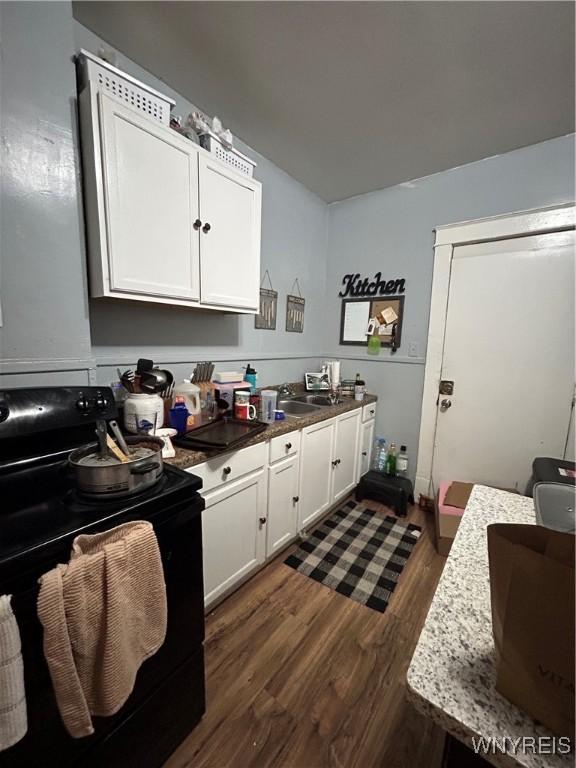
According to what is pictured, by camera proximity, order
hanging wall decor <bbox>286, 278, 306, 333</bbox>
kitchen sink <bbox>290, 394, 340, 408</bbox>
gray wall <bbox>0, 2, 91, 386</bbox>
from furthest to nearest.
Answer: hanging wall decor <bbox>286, 278, 306, 333</bbox> < kitchen sink <bbox>290, 394, 340, 408</bbox> < gray wall <bbox>0, 2, 91, 386</bbox>

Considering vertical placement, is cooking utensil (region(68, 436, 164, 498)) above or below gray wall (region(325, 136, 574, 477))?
below

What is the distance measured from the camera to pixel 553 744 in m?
0.38

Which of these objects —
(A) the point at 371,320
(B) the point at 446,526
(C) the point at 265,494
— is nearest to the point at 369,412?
(A) the point at 371,320

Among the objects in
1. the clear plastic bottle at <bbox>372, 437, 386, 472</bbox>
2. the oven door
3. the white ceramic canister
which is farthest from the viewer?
the clear plastic bottle at <bbox>372, 437, 386, 472</bbox>

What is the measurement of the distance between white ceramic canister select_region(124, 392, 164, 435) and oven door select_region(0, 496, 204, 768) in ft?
1.52

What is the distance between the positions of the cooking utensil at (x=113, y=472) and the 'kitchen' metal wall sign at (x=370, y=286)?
7.45ft

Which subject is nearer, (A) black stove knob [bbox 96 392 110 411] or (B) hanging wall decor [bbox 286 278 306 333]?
(A) black stove knob [bbox 96 392 110 411]

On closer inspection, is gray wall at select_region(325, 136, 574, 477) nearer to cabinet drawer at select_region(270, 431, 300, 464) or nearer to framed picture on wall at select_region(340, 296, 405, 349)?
framed picture on wall at select_region(340, 296, 405, 349)

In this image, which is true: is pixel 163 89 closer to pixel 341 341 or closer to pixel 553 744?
pixel 341 341

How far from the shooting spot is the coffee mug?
63.6 inches

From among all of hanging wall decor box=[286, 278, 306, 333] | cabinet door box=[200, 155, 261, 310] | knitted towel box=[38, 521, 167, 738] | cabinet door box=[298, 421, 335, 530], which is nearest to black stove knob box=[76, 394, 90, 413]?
knitted towel box=[38, 521, 167, 738]

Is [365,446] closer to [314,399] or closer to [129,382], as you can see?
[314,399]

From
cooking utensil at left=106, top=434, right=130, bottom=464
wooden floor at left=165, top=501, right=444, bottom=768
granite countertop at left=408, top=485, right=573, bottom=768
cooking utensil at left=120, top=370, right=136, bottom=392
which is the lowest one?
wooden floor at left=165, top=501, right=444, bottom=768

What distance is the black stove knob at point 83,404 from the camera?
40.1 inches
